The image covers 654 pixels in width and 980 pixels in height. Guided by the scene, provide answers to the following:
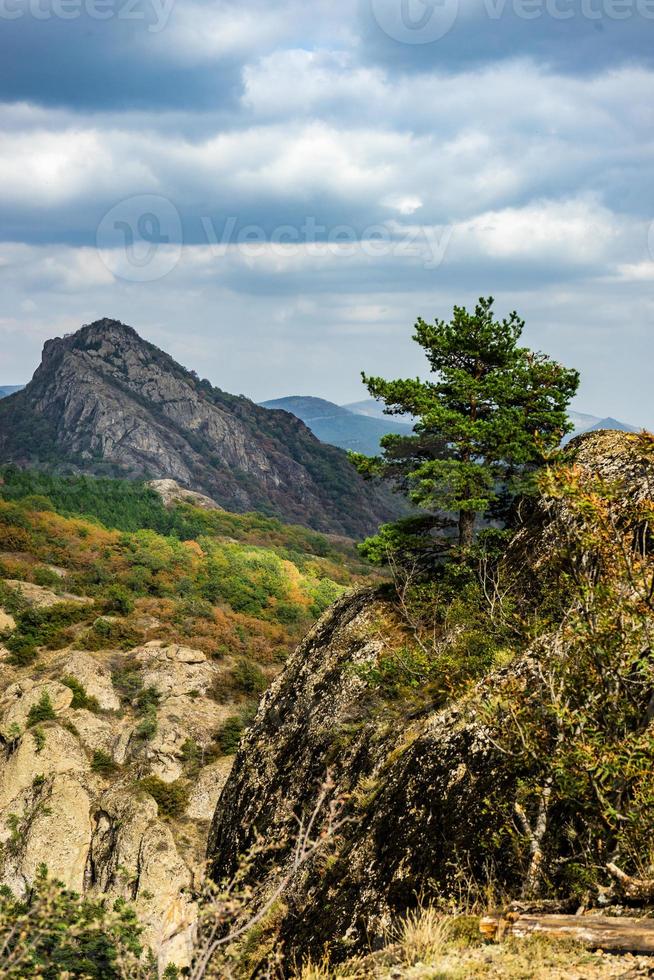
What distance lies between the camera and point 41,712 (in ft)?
155

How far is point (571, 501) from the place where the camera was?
7281mm

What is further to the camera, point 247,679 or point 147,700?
point 247,679

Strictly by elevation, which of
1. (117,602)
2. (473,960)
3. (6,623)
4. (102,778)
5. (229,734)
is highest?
(473,960)

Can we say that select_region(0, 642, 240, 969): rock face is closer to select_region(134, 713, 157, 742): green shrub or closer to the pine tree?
select_region(134, 713, 157, 742): green shrub

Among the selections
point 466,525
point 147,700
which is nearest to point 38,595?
point 147,700

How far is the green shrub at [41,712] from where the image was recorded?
153 feet

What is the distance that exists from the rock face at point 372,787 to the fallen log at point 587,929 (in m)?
1.02

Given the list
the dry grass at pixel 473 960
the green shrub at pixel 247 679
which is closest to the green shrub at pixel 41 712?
the green shrub at pixel 247 679

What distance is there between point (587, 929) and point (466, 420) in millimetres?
14346

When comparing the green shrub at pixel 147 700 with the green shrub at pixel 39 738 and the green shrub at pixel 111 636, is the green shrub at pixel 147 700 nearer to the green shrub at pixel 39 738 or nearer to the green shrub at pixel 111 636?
the green shrub at pixel 39 738

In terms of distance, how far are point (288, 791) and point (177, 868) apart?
28363 mm

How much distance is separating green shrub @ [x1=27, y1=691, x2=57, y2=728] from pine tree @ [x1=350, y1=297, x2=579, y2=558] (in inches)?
1501

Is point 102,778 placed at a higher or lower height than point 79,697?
lower

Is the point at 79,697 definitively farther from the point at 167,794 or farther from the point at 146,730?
the point at 167,794
